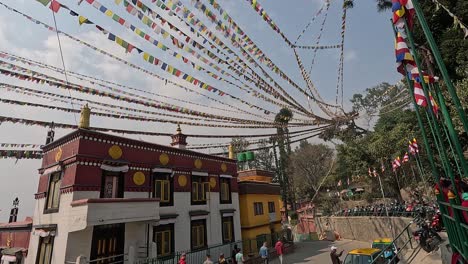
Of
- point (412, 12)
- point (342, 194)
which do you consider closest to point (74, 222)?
point (412, 12)

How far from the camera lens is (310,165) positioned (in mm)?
51812

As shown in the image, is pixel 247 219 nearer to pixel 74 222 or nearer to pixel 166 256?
pixel 166 256

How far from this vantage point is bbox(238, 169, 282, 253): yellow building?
78.1ft

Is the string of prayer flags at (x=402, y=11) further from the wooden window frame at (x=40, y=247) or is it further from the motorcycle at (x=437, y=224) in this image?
the wooden window frame at (x=40, y=247)

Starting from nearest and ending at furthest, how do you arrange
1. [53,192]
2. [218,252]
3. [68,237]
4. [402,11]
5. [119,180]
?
[402,11], [68,237], [53,192], [119,180], [218,252]

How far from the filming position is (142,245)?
48.8ft

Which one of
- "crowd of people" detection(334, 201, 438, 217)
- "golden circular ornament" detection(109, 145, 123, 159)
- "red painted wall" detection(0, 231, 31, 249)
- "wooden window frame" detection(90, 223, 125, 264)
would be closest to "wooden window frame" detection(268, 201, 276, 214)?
"crowd of people" detection(334, 201, 438, 217)

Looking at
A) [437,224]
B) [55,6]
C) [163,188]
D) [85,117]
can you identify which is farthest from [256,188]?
[55,6]

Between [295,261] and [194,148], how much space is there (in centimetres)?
1156

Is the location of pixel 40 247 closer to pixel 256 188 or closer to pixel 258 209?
pixel 256 188

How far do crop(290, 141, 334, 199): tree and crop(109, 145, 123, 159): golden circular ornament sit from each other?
40.9 m

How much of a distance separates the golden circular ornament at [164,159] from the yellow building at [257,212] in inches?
336

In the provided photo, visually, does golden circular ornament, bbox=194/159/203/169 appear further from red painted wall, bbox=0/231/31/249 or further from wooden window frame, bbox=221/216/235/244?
red painted wall, bbox=0/231/31/249

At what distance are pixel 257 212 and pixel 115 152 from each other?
572 inches
